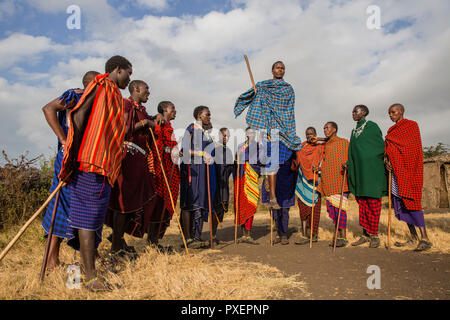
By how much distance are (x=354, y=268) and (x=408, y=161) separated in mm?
2412

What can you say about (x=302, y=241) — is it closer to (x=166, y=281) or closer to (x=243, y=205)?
(x=243, y=205)

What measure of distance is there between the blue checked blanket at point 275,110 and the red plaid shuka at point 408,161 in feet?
5.44

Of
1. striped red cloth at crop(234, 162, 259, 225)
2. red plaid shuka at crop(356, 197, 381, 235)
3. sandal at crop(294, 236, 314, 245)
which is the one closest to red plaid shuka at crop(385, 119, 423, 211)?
red plaid shuka at crop(356, 197, 381, 235)

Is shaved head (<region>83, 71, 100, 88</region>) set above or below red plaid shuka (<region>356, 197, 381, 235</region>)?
above

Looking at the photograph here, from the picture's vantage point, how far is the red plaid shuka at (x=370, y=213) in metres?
5.27

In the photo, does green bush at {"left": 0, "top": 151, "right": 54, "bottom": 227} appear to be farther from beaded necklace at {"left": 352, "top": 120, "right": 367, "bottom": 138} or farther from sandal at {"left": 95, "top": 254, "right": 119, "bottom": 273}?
beaded necklace at {"left": 352, "top": 120, "right": 367, "bottom": 138}

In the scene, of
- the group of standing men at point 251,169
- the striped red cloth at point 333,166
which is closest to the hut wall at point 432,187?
the group of standing men at point 251,169

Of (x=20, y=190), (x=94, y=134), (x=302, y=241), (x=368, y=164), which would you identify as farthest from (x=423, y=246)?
(x=20, y=190)

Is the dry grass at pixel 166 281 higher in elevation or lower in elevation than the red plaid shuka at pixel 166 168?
lower

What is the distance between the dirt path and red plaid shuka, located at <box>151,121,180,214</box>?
4.24 ft

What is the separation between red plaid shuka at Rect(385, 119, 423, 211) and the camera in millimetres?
5012

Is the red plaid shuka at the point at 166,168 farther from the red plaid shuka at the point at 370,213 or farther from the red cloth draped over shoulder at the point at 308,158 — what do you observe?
the red plaid shuka at the point at 370,213

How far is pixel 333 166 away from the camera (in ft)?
19.0
